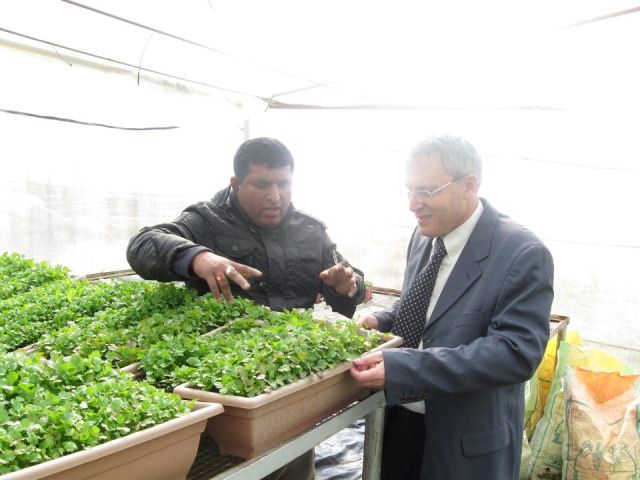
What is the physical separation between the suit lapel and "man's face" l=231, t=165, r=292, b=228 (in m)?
1.04

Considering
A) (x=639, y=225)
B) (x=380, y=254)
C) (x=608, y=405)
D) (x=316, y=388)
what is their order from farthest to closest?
1. (x=380, y=254)
2. (x=639, y=225)
3. (x=608, y=405)
4. (x=316, y=388)

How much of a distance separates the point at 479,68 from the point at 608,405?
3074 mm

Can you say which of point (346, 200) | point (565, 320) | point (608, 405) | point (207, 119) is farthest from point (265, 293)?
point (346, 200)

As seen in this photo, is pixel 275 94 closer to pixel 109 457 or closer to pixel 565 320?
pixel 565 320

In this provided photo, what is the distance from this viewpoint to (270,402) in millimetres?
1483

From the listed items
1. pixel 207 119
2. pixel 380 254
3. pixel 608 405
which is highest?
pixel 207 119

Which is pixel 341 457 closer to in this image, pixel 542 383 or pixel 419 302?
pixel 542 383

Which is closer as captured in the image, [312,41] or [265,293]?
[265,293]

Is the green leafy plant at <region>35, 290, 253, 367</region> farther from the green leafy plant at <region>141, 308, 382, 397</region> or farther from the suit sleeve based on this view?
the suit sleeve

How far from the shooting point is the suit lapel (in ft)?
6.77

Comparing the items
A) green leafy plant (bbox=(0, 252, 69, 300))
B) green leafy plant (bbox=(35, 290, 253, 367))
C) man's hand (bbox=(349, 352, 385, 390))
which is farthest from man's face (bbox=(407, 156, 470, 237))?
green leafy plant (bbox=(0, 252, 69, 300))

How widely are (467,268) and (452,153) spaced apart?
0.48 metres

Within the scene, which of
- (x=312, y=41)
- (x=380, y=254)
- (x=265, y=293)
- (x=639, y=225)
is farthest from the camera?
(x=380, y=254)

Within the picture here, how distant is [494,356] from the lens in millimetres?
1813
